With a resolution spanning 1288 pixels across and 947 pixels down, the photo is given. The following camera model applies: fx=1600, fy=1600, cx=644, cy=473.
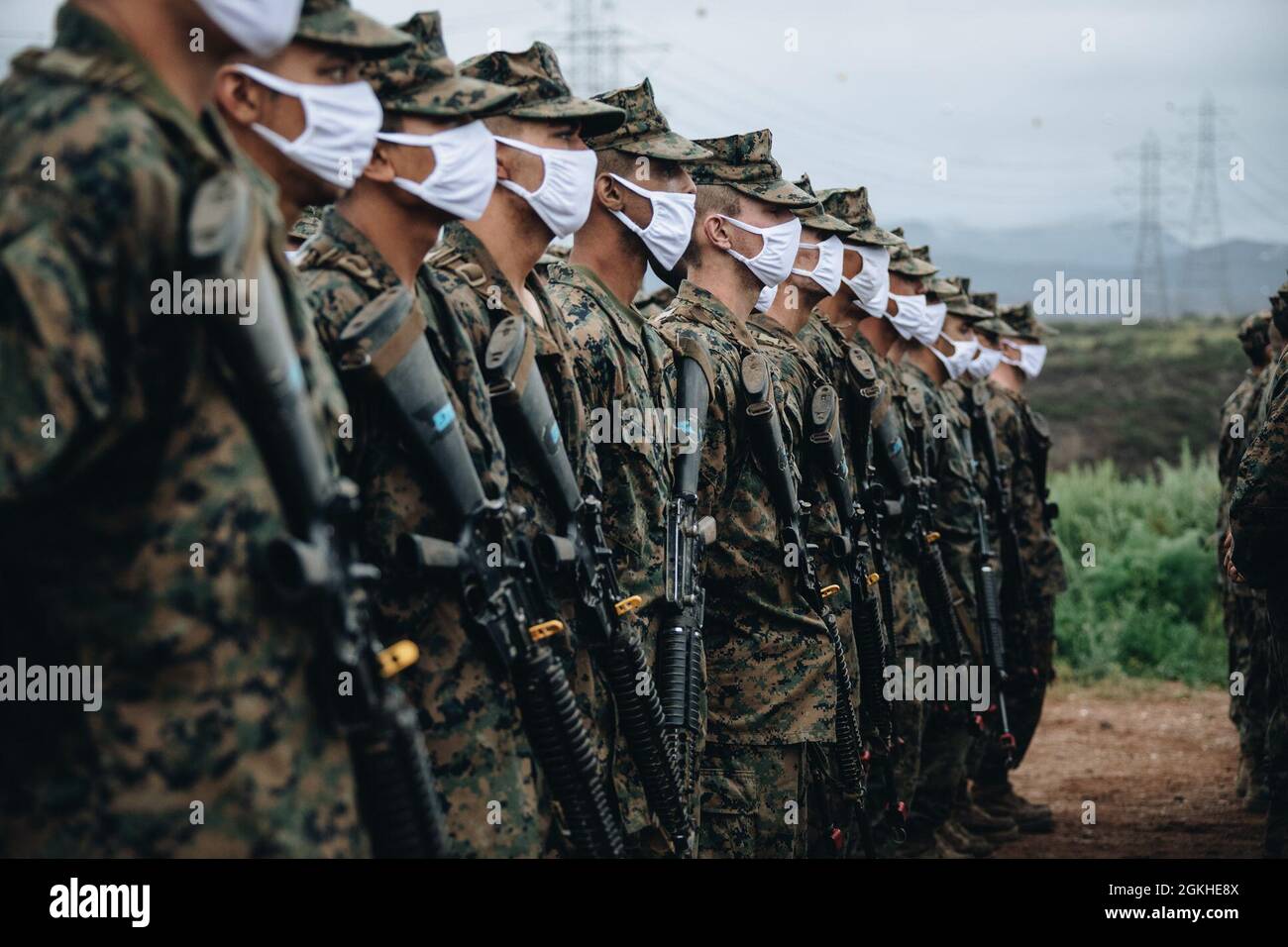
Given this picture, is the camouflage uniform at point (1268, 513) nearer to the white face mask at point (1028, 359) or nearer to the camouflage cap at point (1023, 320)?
the white face mask at point (1028, 359)

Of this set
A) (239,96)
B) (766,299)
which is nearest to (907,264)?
(766,299)

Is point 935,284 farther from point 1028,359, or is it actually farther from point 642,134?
point 642,134

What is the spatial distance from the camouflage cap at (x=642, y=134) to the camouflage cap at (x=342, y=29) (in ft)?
7.71

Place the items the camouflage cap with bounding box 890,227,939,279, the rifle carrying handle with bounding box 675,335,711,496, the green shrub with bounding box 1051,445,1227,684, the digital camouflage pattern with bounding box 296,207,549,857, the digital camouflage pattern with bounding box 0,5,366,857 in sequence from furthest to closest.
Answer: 1. the green shrub with bounding box 1051,445,1227,684
2. the camouflage cap with bounding box 890,227,939,279
3. the rifle carrying handle with bounding box 675,335,711,496
4. the digital camouflage pattern with bounding box 296,207,549,857
5. the digital camouflage pattern with bounding box 0,5,366,857

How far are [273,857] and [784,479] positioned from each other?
12.2 ft

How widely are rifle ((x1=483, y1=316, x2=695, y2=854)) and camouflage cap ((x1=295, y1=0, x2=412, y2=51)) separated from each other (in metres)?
0.90

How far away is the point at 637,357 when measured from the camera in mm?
5051

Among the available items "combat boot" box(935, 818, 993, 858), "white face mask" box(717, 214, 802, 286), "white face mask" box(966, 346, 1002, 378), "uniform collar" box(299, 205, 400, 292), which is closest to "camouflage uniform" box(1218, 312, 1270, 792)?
"combat boot" box(935, 818, 993, 858)

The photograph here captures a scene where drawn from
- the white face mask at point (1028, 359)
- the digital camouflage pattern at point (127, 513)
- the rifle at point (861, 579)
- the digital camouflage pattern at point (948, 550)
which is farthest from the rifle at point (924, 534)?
the digital camouflage pattern at point (127, 513)

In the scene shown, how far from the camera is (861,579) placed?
7.08m

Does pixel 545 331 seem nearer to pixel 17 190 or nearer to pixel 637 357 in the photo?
pixel 637 357

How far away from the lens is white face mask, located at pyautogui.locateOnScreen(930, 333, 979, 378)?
424 inches

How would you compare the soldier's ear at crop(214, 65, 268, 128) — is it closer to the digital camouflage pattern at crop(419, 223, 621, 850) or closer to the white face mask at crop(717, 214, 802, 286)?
the digital camouflage pattern at crop(419, 223, 621, 850)
